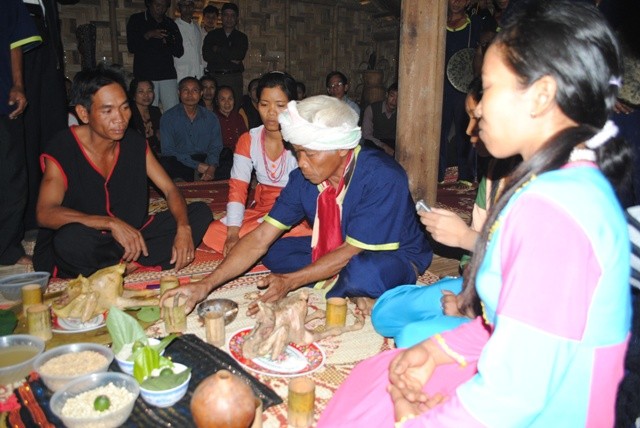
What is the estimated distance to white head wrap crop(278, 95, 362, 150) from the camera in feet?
8.05

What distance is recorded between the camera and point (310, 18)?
1010 cm

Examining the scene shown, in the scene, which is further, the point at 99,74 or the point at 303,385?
the point at 99,74

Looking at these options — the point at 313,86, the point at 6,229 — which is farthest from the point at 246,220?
the point at 313,86

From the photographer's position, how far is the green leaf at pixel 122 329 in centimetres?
189

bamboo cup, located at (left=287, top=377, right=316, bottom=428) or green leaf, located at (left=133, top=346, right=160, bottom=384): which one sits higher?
green leaf, located at (left=133, top=346, right=160, bottom=384)

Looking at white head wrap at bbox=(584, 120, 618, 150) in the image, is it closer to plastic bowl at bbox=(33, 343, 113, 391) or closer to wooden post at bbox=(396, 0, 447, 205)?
plastic bowl at bbox=(33, 343, 113, 391)

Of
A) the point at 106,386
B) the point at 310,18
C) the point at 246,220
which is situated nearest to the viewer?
the point at 106,386

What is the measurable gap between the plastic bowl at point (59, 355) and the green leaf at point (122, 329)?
0.05m

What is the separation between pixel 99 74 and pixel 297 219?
1435 millimetres

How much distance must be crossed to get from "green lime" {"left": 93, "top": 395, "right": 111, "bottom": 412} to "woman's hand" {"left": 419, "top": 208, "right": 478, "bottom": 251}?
1.35m

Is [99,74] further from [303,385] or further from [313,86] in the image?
[313,86]

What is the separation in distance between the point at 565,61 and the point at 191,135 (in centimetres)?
567

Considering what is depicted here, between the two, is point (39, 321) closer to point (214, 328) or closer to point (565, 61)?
point (214, 328)

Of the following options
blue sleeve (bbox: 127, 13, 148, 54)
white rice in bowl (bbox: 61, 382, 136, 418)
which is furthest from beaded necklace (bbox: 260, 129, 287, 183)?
blue sleeve (bbox: 127, 13, 148, 54)
